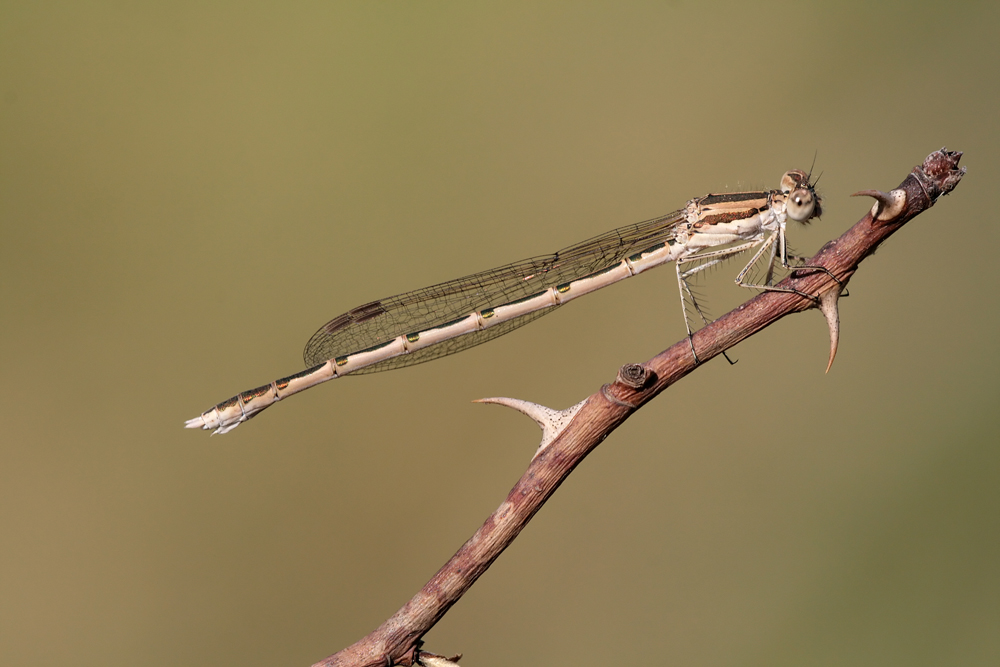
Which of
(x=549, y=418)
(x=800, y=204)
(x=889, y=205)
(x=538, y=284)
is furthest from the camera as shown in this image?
(x=538, y=284)

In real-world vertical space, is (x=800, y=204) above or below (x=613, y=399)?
above

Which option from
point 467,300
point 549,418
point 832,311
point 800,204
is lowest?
point 832,311

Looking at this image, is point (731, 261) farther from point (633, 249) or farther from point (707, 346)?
point (707, 346)

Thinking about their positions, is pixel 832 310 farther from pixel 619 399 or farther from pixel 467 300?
pixel 467 300

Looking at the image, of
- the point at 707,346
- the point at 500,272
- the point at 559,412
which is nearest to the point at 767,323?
the point at 707,346

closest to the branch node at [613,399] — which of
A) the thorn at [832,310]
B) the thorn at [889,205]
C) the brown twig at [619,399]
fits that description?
the brown twig at [619,399]

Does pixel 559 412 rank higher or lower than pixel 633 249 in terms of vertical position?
lower

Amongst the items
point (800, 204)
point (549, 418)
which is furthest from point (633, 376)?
point (800, 204)

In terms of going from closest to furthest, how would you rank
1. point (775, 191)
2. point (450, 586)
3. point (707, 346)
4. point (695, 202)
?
point (450, 586) < point (707, 346) < point (775, 191) < point (695, 202)
